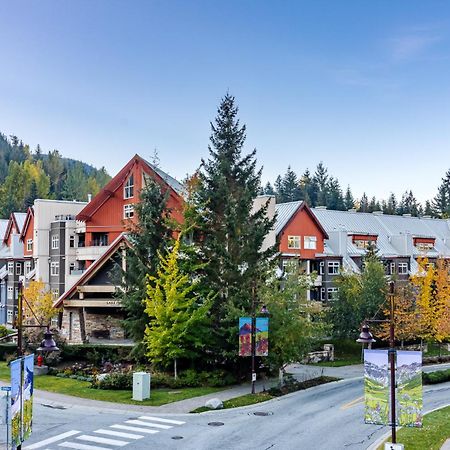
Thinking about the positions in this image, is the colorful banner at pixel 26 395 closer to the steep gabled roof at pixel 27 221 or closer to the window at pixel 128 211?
the window at pixel 128 211

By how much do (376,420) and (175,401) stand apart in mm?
13263

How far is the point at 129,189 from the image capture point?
182ft

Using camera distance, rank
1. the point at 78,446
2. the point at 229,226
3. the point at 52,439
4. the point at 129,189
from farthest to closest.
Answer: the point at 129,189
the point at 229,226
the point at 52,439
the point at 78,446

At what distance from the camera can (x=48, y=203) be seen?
62.2m

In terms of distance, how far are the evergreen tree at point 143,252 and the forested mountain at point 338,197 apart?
9681 cm

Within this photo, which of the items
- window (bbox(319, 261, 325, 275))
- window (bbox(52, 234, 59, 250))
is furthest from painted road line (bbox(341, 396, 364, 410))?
window (bbox(52, 234, 59, 250))

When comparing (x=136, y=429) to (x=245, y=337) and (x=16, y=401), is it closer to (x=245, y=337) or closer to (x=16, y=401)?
(x=245, y=337)

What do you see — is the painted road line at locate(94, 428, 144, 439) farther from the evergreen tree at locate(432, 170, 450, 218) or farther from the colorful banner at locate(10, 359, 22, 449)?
the evergreen tree at locate(432, 170, 450, 218)

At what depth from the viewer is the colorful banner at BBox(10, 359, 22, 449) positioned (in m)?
16.0

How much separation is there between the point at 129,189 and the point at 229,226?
22.6m

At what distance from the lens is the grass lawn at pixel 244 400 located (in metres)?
28.1

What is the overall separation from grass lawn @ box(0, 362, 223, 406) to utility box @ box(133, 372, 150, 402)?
0.31 m

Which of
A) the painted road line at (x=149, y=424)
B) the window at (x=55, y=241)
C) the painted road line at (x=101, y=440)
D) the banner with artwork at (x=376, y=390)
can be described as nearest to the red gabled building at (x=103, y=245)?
the window at (x=55, y=241)

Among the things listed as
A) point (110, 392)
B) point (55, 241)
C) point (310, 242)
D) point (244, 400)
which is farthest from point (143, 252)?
point (55, 241)
